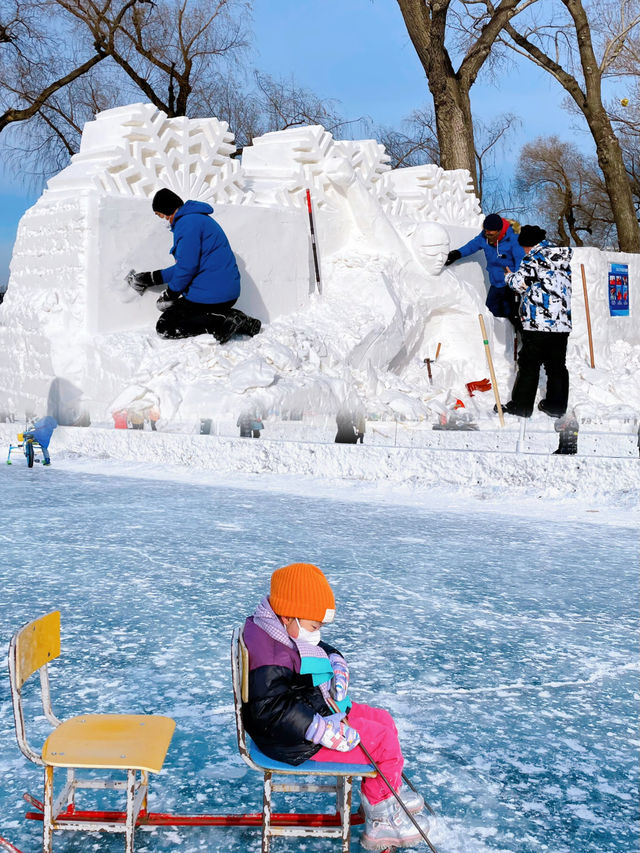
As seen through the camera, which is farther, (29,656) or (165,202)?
(165,202)

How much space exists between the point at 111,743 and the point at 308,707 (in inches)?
18.3

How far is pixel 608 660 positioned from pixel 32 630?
2.13 m

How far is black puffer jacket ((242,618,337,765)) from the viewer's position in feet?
7.28

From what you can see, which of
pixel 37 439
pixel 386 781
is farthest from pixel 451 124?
pixel 386 781

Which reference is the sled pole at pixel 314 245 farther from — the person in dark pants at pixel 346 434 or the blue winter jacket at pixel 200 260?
the person in dark pants at pixel 346 434

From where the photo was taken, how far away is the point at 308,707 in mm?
2246

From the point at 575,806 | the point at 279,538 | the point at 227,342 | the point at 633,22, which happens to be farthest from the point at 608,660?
the point at 633,22

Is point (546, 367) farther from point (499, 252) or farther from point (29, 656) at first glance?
point (29, 656)

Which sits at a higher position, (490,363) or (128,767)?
(490,363)

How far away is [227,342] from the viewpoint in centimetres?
1082

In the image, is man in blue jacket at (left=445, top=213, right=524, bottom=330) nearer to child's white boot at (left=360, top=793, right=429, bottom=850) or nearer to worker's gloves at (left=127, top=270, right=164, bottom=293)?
worker's gloves at (left=127, top=270, right=164, bottom=293)

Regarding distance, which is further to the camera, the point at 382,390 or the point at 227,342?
the point at 382,390

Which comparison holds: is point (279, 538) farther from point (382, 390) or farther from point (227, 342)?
point (382, 390)

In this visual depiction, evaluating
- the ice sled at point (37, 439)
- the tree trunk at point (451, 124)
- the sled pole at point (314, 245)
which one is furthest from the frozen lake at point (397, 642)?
the tree trunk at point (451, 124)
